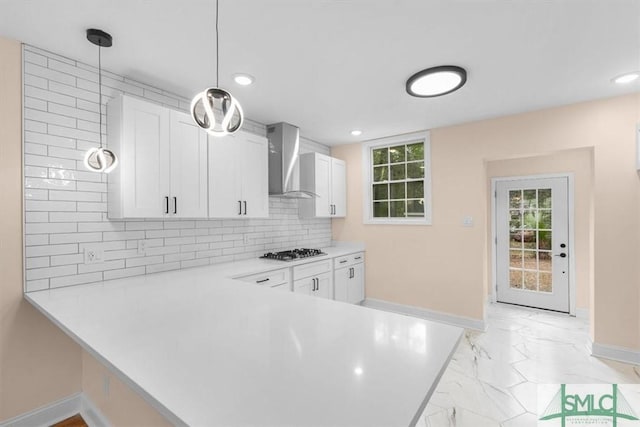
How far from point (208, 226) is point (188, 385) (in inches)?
93.2

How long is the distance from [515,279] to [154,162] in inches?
198

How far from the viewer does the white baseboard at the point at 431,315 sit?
3664mm

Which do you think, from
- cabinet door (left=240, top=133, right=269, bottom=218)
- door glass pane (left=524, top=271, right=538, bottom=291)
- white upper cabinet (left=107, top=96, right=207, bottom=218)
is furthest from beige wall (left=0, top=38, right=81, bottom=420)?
door glass pane (left=524, top=271, right=538, bottom=291)

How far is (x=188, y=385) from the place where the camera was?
2.86ft

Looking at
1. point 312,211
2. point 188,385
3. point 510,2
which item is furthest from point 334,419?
point 312,211

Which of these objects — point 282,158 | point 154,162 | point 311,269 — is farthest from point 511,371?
point 154,162

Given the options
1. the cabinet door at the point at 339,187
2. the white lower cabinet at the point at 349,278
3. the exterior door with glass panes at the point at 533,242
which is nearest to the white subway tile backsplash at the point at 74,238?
the white lower cabinet at the point at 349,278

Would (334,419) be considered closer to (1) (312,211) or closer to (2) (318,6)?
(2) (318,6)

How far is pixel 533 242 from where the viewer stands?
438 centimetres

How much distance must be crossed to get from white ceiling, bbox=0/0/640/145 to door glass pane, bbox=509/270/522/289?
2.63 meters

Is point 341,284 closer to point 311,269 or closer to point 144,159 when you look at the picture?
point 311,269

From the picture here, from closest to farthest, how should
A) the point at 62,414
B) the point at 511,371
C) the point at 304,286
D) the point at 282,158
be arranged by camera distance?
the point at 62,414, the point at 511,371, the point at 304,286, the point at 282,158

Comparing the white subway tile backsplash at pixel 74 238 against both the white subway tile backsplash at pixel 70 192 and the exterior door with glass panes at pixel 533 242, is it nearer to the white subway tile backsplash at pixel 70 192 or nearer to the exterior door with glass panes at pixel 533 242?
the white subway tile backsplash at pixel 70 192

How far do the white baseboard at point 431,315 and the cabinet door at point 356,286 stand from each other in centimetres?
24
